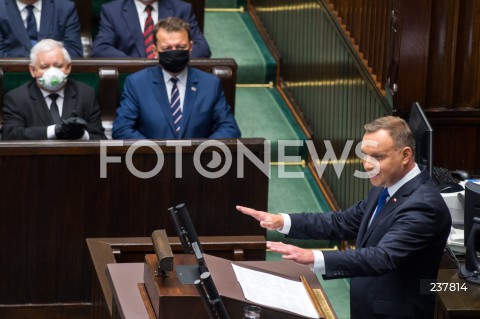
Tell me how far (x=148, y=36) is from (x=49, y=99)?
106 centimetres

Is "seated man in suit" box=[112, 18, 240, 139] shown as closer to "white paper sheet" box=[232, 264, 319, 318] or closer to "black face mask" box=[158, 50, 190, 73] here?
"black face mask" box=[158, 50, 190, 73]

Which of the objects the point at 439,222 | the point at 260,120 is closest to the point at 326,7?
the point at 260,120

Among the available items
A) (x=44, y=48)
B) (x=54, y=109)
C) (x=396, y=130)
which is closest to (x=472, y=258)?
(x=396, y=130)

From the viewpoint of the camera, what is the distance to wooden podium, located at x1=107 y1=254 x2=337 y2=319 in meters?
3.05

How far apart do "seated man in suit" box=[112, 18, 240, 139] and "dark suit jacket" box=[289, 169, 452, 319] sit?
1.68 meters

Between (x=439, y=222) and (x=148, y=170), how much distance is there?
5.30ft

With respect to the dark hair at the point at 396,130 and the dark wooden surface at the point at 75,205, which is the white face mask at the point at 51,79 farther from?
the dark hair at the point at 396,130

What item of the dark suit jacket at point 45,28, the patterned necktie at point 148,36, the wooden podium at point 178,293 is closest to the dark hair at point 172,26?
the patterned necktie at point 148,36

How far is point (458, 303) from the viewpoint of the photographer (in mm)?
3506

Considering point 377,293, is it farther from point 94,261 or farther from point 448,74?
point 448,74

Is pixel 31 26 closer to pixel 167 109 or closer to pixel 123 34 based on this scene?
pixel 123 34

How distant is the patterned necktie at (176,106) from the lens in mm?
5535

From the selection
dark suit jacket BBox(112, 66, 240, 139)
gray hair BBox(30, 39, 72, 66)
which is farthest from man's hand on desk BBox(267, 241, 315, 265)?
gray hair BBox(30, 39, 72, 66)

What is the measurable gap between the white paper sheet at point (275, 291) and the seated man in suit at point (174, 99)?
7.10 ft
